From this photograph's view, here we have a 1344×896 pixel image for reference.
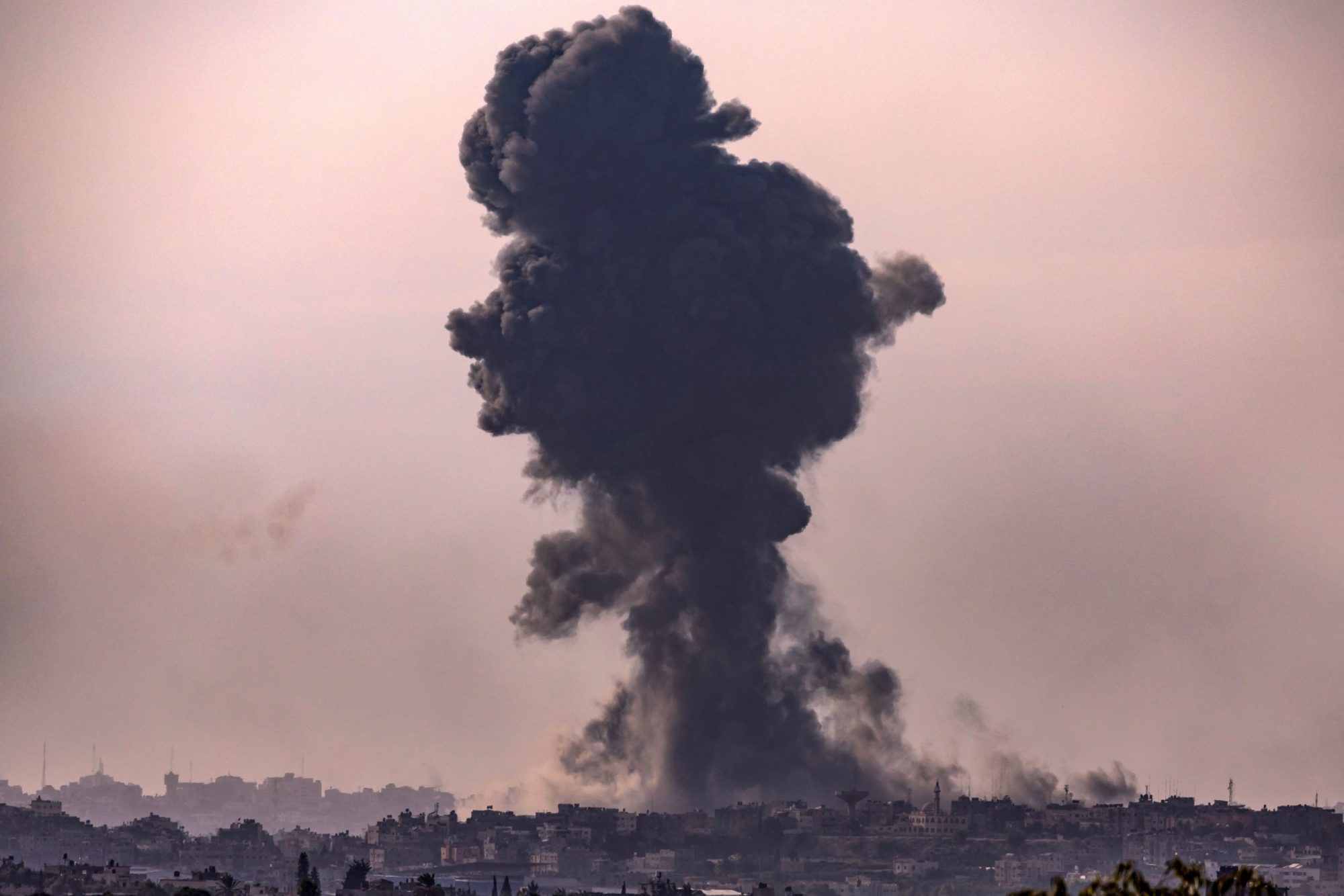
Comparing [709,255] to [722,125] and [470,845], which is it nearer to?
[722,125]

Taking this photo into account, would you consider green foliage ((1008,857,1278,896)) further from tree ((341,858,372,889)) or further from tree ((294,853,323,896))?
tree ((341,858,372,889))

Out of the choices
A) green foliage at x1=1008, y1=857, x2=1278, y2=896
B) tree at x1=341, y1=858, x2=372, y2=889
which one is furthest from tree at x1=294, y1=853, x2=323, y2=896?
green foliage at x1=1008, y1=857, x2=1278, y2=896

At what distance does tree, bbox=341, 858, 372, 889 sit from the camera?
509 feet

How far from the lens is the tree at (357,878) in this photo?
509 feet

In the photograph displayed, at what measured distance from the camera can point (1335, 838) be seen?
193 meters

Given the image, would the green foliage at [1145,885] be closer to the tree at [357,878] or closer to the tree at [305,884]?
the tree at [305,884]

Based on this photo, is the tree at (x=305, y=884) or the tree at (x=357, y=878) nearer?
the tree at (x=305, y=884)

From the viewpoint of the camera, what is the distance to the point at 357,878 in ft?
520

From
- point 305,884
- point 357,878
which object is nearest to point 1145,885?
point 305,884

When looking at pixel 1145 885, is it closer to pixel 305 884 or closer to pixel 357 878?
pixel 305 884

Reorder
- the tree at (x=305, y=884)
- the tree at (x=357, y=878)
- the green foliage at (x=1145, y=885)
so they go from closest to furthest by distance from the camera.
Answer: the green foliage at (x=1145, y=885) → the tree at (x=305, y=884) → the tree at (x=357, y=878)

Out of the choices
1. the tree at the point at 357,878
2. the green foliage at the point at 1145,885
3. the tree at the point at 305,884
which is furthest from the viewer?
the tree at the point at 357,878

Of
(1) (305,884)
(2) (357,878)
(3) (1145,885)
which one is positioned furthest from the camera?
(2) (357,878)

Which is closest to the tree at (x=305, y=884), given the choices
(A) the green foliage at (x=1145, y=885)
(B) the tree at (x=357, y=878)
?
(B) the tree at (x=357, y=878)
